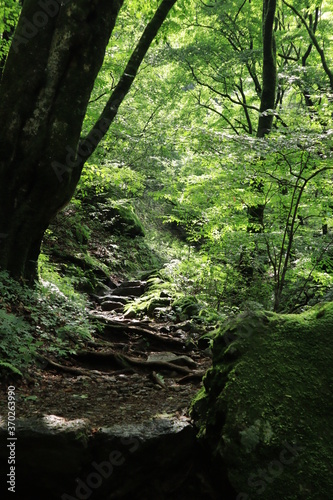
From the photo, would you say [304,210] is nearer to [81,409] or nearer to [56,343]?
[56,343]

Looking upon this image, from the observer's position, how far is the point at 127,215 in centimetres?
1554

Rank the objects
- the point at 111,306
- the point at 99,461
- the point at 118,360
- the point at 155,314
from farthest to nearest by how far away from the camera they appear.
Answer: the point at 111,306, the point at 155,314, the point at 118,360, the point at 99,461

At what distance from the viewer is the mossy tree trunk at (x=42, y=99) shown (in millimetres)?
5508

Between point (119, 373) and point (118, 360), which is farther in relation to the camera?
point (118, 360)

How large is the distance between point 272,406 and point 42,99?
5029 millimetres

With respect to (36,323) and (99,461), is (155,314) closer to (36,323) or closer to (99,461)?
(36,323)

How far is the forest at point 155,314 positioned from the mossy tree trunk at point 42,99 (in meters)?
0.02

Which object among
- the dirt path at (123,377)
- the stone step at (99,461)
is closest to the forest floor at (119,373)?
the dirt path at (123,377)

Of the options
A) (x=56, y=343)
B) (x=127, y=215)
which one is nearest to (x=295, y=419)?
(x=56, y=343)

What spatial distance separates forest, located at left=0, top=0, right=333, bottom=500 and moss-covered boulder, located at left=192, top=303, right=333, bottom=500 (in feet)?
0.04

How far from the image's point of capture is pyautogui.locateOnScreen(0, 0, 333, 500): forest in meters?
2.93

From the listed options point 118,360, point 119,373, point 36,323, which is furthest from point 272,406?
point 36,323

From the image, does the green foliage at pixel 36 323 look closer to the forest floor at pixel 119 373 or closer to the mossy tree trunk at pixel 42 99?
the forest floor at pixel 119 373

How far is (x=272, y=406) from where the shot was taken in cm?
292
